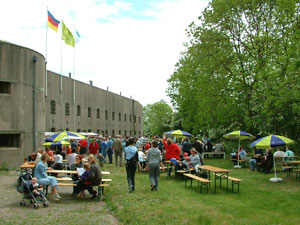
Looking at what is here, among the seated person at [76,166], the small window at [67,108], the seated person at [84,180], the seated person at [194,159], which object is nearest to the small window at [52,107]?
the small window at [67,108]

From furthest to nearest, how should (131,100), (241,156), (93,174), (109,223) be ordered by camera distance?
(131,100) → (241,156) → (93,174) → (109,223)

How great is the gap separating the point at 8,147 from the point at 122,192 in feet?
32.8

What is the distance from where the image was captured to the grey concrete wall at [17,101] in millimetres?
17688

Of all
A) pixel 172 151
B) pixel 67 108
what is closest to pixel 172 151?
pixel 172 151

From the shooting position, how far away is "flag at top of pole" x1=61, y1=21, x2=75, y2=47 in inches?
1229

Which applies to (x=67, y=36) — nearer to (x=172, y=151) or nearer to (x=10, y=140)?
(x=10, y=140)

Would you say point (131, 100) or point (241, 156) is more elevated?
point (131, 100)

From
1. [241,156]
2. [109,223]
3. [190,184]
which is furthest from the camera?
[241,156]

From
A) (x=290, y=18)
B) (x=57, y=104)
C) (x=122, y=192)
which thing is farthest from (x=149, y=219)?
(x=57, y=104)

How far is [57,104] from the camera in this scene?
31.5 meters

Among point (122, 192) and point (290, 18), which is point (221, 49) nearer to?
point (290, 18)

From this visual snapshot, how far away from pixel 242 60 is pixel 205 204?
1645 centimetres

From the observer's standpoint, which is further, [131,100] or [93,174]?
[131,100]

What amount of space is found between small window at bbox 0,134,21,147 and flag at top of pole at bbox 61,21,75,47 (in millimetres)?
15332
